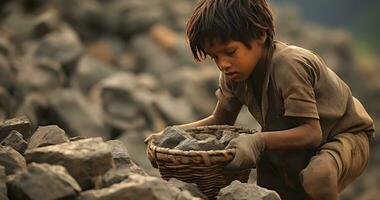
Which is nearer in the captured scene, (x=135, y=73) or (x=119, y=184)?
(x=119, y=184)

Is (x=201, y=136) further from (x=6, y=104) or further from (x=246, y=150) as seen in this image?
(x=6, y=104)

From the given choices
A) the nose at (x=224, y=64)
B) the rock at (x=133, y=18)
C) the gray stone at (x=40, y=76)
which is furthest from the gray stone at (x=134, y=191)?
the rock at (x=133, y=18)

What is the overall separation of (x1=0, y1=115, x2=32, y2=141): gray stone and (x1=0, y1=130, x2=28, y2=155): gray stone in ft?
0.36

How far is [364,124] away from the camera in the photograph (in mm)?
2711

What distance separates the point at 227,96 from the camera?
2816mm

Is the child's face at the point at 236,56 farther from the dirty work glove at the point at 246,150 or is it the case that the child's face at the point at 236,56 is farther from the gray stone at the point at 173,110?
the gray stone at the point at 173,110

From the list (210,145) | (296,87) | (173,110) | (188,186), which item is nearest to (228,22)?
(296,87)

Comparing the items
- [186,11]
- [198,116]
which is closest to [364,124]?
[198,116]

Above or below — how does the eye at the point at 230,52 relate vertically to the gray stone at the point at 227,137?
above

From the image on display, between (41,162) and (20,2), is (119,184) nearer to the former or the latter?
(41,162)

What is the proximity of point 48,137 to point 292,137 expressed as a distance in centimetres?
85

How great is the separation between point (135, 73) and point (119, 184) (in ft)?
19.7

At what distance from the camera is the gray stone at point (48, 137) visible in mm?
2332

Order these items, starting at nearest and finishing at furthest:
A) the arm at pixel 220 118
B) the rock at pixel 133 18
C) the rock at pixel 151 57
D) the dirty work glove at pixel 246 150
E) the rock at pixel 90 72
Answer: the dirty work glove at pixel 246 150, the arm at pixel 220 118, the rock at pixel 90 72, the rock at pixel 151 57, the rock at pixel 133 18
